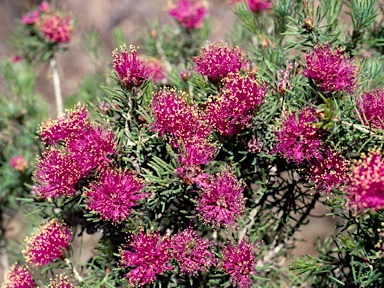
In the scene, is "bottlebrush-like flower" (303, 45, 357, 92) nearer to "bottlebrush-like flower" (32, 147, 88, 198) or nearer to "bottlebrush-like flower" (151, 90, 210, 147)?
"bottlebrush-like flower" (151, 90, 210, 147)

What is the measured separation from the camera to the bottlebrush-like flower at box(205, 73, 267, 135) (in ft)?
2.10

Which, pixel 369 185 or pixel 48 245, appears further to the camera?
pixel 48 245

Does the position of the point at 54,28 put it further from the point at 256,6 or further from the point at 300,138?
the point at 300,138

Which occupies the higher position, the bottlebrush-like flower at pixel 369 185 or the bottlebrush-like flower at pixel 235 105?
the bottlebrush-like flower at pixel 235 105

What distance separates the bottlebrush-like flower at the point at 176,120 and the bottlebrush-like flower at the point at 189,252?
137 millimetres

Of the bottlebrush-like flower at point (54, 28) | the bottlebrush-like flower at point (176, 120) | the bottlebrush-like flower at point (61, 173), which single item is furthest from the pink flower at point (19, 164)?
the bottlebrush-like flower at point (176, 120)

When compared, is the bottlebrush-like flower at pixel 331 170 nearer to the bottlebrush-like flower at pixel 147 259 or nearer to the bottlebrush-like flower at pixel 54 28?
the bottlebrush-like flower at pixel 147 259

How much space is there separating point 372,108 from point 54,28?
84 cm

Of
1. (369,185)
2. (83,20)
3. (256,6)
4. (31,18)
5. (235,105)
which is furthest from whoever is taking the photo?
(83,20)

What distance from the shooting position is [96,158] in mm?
636

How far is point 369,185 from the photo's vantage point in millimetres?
532

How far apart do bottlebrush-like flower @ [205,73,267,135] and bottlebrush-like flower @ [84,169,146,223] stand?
149mm

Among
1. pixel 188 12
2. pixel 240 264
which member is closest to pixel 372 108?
pixel 240 264

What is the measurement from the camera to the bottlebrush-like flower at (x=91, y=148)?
24.9 inches
